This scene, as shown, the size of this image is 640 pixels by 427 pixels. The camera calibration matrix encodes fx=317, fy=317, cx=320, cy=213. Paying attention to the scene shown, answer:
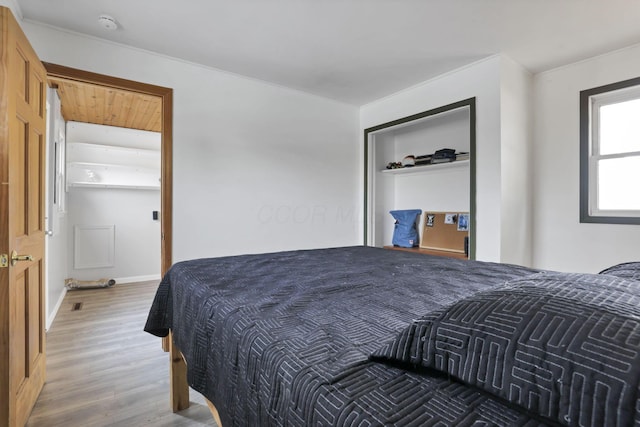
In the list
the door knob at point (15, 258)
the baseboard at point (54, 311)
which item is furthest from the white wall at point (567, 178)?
the baseboard at point (54, 311)

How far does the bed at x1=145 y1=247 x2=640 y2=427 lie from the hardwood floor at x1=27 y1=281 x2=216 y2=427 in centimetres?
112

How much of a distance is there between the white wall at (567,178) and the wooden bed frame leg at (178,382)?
3202 mm

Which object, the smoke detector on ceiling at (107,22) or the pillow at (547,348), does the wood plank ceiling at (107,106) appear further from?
the pillow at (547,348)

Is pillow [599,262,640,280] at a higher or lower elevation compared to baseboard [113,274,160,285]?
higher

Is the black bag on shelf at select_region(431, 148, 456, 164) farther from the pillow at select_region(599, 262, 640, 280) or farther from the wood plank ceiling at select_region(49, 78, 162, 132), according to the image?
the wood plank ceiling at select_region(49, 78, 162, 132)

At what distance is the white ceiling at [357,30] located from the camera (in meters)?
2.11

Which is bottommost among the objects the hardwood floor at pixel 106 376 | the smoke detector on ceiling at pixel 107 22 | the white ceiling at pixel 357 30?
the hardwood floor at pixel 106 376

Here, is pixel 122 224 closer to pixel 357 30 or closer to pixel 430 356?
pixel 357 30

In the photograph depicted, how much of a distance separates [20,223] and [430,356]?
2208 millimetres

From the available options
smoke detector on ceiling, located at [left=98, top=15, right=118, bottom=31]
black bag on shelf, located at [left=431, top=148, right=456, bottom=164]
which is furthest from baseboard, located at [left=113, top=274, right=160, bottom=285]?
black bag on shelf, located at [left=431, top=148, right=456, bottom=164]

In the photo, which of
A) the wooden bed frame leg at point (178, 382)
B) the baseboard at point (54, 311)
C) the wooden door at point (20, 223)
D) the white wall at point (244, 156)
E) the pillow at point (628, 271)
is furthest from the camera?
the baseboard at point (54, 311)

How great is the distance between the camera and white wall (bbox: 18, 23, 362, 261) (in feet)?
8.97

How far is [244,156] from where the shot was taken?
10.7ft

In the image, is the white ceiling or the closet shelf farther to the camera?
the closet shelf
